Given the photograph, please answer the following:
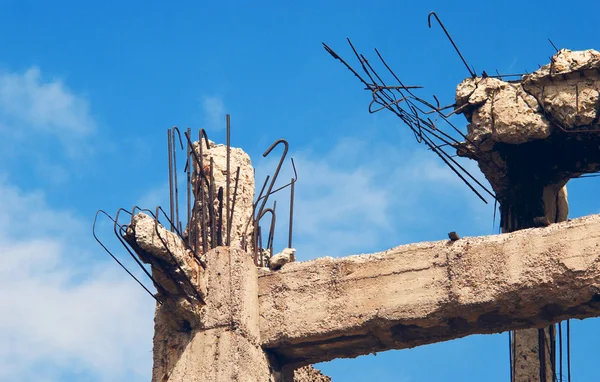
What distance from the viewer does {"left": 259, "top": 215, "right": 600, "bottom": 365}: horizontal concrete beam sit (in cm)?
743

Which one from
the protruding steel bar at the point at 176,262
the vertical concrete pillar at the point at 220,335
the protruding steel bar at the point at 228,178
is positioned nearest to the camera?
the protruding steel bar at the point at 176,262

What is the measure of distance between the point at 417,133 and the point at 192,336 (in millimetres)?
2272

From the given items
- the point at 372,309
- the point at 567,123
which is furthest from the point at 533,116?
the point at 372,309

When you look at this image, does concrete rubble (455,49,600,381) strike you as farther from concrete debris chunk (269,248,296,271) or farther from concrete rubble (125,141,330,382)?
concrete rubble (125,141,330,382)

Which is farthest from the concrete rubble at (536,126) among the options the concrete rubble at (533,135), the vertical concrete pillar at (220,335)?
the vertical concrete pillar at (220,335)

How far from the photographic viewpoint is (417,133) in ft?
28.7

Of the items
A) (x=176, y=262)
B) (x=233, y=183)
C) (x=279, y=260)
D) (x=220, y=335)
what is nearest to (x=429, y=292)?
(x=279, y=260)

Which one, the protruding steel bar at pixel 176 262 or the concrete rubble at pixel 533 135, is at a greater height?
the concrete rubble at pixel 533 135

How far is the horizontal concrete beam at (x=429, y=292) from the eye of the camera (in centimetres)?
743

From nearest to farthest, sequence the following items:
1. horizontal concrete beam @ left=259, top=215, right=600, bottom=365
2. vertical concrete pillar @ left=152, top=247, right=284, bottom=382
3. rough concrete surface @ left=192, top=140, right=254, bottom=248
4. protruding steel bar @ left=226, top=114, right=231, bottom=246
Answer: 1. horizontal concrete beam @ left=259, top=215, right=600, bottom=365
2. vertical concrete pillar @ left=152, top=247, right=284, bottom=382
3. protruding steel bar @ left=226, top=114, right=231, bottom=246
4. rough concrete surface @ left=192, top=140, right=254, bottom=248

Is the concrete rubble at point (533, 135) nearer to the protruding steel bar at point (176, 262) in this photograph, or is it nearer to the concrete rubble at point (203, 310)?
the concrete rubble at point (203, 310)

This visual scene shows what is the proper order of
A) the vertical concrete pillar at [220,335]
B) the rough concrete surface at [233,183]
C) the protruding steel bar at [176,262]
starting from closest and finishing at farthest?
1. the protruding steel bar at [176,262]
2. the vertical concrete pillar at [220,335]
3. the rough concrete surface at [233,183]

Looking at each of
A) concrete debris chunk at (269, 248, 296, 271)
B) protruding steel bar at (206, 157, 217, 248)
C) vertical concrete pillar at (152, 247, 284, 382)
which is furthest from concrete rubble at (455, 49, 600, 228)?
vertical concrete pillar at (152, 247, 284, 382)

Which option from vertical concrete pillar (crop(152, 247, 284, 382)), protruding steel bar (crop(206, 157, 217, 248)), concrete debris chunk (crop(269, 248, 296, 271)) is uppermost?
protruding steel bar (crop(206, 157, 217, 248))
